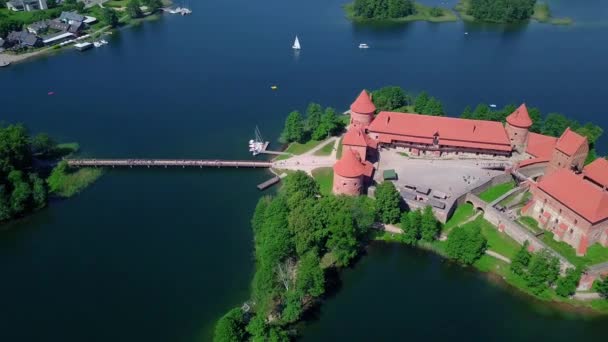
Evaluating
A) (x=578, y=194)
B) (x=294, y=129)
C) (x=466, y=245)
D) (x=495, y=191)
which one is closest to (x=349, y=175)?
(x=466, y=245)

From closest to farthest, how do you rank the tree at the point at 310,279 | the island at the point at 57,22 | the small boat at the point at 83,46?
the tree at the point at 310,279 → the island at the point at 57,22 → the small boat at the point at 83,46

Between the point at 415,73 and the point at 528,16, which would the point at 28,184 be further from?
the point at 528,16

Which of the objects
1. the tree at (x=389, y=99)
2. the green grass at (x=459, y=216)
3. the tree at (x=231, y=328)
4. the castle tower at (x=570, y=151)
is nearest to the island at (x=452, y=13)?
the tree at (x=389, y=99)

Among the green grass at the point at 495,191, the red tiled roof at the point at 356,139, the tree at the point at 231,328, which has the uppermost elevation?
the red tiled roof at the point at 356,139

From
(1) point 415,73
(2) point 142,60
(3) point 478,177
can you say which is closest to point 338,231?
(3) point 478,177

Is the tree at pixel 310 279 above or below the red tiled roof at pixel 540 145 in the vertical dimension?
below

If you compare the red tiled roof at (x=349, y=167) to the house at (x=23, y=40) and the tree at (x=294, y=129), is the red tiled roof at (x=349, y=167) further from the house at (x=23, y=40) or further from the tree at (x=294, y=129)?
the house at (x=23, y=40)

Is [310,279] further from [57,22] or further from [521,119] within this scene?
[57,22]

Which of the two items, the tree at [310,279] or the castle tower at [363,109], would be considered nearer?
the tree at [310,279]
